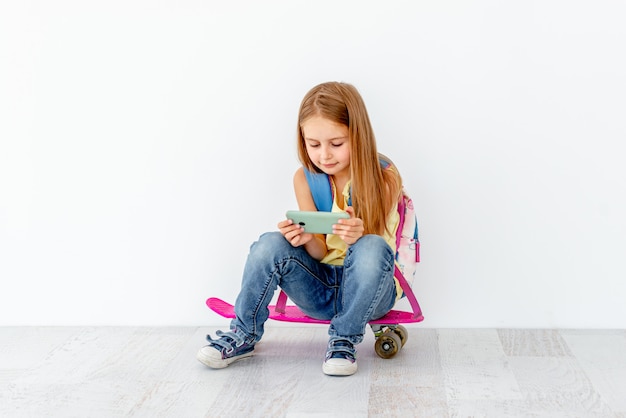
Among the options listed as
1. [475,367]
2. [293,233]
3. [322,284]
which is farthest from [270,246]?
[475,367]

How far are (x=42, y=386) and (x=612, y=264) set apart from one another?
4.51ft

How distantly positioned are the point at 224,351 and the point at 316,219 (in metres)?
0.36

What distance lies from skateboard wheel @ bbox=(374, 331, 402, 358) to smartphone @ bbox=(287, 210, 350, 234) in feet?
0.92

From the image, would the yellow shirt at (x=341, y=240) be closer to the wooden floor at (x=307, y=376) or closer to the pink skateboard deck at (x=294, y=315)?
the pink skateboard deck at (x=294, y=315)

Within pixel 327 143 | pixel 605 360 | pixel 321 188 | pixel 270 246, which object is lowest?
pixel 605 360

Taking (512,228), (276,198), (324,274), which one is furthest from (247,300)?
(512,228)

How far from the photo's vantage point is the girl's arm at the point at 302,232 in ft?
7.00

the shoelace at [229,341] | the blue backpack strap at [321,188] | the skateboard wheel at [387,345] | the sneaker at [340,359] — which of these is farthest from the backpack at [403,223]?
the shoelace at [229,341]

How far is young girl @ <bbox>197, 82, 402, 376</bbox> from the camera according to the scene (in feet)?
6.91

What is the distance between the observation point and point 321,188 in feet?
7.41

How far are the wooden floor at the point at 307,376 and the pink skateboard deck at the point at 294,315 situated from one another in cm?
8

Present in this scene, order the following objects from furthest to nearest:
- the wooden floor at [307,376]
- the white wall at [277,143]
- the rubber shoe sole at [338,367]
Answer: the white wall at [277,143] → the rubber shoe sole at [338,367] → the wooden floor at [307,376]

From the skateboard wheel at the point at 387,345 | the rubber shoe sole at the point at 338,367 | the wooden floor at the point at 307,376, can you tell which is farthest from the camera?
the skateboard wheel at the point at 387,345

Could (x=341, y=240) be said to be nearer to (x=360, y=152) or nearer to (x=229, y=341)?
(x=360, y=152)
